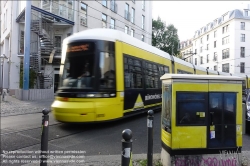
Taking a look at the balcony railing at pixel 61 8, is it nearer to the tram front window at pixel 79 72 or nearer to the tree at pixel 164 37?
the tram front window at pixel 79 72

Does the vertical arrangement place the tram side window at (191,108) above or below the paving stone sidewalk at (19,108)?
above

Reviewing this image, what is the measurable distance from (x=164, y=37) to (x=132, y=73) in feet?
127

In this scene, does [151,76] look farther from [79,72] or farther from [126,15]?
[126,15]

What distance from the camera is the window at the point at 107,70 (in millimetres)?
6855

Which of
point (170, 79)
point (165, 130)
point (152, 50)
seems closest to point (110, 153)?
point (165, 130)

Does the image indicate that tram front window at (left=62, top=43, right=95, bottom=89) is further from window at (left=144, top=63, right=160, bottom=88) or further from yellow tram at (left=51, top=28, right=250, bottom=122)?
window at (left=144, top=63, right=160, bottom=88)

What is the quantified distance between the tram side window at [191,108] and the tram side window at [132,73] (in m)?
4.16

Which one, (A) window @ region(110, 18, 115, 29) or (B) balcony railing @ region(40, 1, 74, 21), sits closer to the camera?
(B) balcony railing @ region(40, 1, 74, 21)

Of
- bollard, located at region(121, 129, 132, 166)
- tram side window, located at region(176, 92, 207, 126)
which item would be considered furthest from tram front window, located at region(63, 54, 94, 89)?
bollard, located at region(121, 129, 132, 166)

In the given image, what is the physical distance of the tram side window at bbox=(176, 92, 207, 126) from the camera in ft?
12.2

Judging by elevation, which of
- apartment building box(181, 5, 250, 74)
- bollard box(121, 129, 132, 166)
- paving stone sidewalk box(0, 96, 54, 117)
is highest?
apartment building box(181, 5, 250, 74)

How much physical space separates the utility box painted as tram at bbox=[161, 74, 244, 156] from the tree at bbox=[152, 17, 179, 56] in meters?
41.7

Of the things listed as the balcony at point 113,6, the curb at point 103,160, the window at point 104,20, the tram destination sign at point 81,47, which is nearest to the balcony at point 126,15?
the balcony at point 113,6

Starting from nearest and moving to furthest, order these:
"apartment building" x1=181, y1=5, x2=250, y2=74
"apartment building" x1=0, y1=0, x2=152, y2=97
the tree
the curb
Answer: the curb
"apartment building" x1=181, y1=5, x2=250, y2=74
"apartment building" x1=0, y1=0, x2=152, y2=97
the tree
